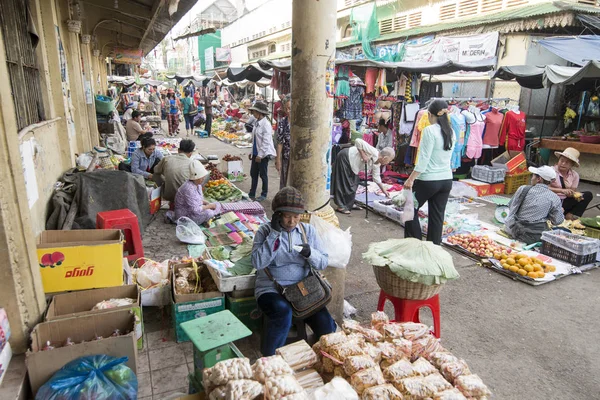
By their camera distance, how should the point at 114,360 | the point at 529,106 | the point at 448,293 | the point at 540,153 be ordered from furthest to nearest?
the point at 529,106 → the point at 540,153 → the point at 448,293 → the point at 114,360

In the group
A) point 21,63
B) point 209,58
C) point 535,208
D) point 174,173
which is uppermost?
point 209,58

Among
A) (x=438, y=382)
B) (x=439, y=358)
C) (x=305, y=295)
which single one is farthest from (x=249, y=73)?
(x=438, y=382)

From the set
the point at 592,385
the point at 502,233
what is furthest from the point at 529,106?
the point at 592,385

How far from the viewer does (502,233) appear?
684 centimetres

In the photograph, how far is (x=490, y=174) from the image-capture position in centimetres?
948

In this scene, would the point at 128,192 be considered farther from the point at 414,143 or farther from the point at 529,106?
the point at 529,106

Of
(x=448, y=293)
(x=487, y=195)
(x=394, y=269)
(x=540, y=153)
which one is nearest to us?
(x=394, y=269)

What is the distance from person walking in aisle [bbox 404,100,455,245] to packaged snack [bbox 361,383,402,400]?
3.41 m

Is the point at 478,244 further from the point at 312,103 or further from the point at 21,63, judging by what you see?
the point at 21,63

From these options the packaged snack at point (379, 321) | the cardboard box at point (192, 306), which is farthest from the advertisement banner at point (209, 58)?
the packaged snack at point (379, 321)

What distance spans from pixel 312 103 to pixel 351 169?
4.34 m

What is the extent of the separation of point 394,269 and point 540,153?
10.4 meters

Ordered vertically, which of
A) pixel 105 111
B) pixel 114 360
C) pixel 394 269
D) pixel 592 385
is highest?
pixel 105 111

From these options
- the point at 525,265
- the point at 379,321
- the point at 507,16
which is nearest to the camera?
the point at 379,321
